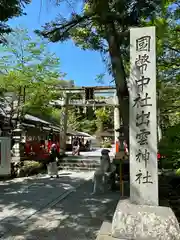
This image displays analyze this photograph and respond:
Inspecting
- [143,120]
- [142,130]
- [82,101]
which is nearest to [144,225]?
[142,130]

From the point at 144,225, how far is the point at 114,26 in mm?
4071

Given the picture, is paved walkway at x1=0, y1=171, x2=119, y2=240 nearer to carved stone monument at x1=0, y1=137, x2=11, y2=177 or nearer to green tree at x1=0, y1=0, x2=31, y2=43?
carved stone monument at x1=0, y1=137, x2=11, y2=177

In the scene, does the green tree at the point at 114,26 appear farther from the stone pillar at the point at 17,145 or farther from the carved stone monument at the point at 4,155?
the stone pillar at the point at 17,145

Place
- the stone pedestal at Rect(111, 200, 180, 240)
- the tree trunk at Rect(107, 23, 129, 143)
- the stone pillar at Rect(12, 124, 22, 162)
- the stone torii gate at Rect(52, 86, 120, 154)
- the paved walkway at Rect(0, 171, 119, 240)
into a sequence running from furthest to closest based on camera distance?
the stone torii gate at Rect(52, 86, 120, 154)
the stone pillar at Rect(12, 124, 22, 162)
the tree trunk at Rect(107, 23, 129, 143)
the paved walkway at Rect(0, 171, 119, 240)
the stone pedestal at Rect(111, 200, 180, 240)

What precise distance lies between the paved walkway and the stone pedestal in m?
1.02

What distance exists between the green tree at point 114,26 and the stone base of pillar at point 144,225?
1.94m

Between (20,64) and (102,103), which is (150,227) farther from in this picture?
(102,103)

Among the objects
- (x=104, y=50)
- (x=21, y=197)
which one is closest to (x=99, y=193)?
(x=21, y=197)

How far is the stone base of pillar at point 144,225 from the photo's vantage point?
4.07 metres

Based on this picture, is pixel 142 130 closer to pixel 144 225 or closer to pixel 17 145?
pixel 144 225

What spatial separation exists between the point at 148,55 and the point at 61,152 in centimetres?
1446

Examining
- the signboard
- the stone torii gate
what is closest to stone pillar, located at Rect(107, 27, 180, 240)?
the signboard

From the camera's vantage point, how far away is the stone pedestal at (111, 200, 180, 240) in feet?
13.3

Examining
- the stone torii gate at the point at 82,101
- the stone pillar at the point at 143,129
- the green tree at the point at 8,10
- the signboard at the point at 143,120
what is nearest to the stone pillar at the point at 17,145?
the stone torii gate at the point at 82,101
